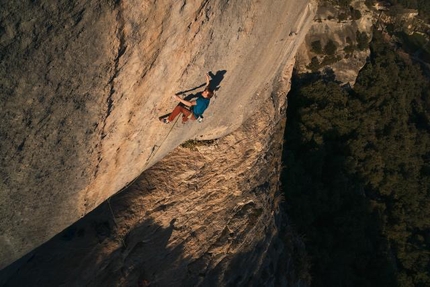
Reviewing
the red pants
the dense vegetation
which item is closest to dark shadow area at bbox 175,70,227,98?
the red pants

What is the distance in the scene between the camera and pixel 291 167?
18.2 m

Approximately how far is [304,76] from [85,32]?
58.4ft

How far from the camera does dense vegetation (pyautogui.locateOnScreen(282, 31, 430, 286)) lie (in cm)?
1914

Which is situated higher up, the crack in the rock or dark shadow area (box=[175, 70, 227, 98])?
dark shadow area (box=[175, 70, 227, 98])

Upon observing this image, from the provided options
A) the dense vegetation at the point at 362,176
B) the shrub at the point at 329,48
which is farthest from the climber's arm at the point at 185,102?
the shrub at the point at 329,48

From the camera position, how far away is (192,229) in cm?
1204

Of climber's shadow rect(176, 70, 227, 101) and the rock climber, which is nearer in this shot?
the rock climber

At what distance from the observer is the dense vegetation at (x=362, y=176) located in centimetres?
1914

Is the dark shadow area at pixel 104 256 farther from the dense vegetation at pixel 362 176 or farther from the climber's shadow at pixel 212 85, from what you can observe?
the dense vegetation at pixel 362 176

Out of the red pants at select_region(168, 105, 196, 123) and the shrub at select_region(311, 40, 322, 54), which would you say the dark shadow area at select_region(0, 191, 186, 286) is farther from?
the shrub at select_region(311, 40, 322, 54)

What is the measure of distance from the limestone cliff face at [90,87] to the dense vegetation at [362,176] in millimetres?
9825

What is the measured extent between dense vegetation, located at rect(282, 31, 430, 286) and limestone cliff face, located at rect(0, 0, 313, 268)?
9.82 meters

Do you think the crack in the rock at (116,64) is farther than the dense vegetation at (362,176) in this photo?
No

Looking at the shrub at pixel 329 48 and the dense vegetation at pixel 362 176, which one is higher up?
the shrub at pixel 329 48
